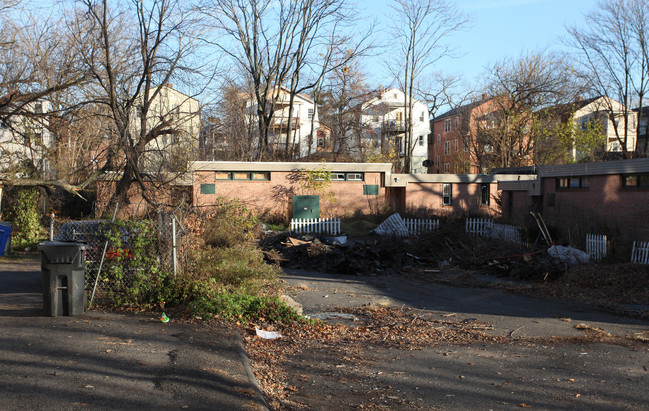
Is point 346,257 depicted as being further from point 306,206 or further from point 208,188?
point 208,188

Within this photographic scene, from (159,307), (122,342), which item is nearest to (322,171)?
(159,307)

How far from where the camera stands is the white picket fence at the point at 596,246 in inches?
754

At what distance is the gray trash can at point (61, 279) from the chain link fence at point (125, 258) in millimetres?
837

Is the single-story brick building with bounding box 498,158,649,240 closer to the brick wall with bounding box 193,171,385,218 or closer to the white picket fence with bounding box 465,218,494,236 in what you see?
the white picket fence with bounding box 465,218,494,236

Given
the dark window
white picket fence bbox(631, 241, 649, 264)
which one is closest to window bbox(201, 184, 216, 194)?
the dark window

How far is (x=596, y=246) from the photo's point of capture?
1953cm

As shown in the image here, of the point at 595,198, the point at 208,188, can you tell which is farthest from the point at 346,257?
the point at 208,188

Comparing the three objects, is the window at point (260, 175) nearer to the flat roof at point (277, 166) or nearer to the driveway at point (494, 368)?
the flat roof at point (277, 166)

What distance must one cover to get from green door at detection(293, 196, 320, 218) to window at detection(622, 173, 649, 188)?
17.2 meters

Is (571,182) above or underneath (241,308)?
above

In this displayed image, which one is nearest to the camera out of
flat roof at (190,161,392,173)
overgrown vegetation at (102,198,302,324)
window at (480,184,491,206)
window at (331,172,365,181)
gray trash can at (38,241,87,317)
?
gray trash can at (38,241,87,317)

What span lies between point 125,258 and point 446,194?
2896 centimetres

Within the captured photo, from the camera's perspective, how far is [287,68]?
45062 mm

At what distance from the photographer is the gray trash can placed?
28.3 ft
